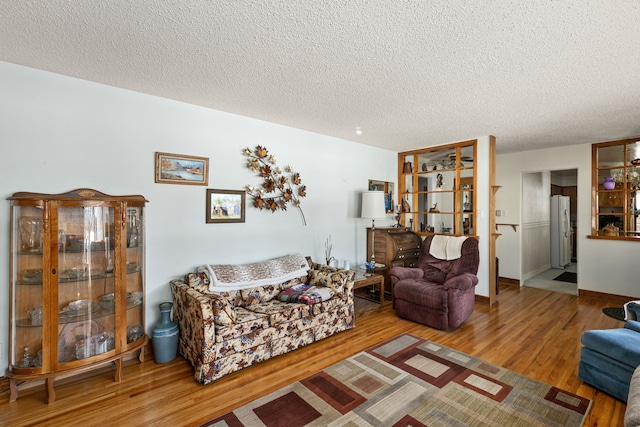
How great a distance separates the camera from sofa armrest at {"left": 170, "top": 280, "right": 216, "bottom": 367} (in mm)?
2279

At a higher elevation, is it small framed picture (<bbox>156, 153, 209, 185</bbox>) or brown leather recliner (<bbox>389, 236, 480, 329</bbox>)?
small framed picture (<bbox>156, 153, 209, 185</bbox>)

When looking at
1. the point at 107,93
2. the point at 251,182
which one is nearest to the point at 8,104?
the point at 107,93

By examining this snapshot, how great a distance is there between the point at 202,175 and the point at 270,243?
113 cm

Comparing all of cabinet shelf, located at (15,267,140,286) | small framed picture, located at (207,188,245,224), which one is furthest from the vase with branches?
cabinet shelf, located at (15,267,140,286)

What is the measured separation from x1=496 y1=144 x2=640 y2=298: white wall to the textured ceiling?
1.66 m

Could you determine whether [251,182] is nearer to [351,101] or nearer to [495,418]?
[351,101]

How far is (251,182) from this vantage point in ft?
11.4

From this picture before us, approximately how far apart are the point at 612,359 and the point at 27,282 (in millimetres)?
4240

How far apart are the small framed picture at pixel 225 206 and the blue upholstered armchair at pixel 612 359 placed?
332 centimetres

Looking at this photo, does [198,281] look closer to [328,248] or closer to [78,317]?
[78,317]

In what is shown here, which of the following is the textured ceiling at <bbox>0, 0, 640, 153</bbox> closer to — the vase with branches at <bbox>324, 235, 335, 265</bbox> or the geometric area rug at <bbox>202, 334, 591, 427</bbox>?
the vase with branches at <bbox>324, 235, 335, 265</bbox>

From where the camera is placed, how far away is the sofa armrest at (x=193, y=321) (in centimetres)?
228

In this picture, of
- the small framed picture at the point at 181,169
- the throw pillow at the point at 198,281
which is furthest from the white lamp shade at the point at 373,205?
the throw pillow at the point at 198,281

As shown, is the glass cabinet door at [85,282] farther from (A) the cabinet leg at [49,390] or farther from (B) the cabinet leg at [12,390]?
(B) the cabinet leg at [12,390]
